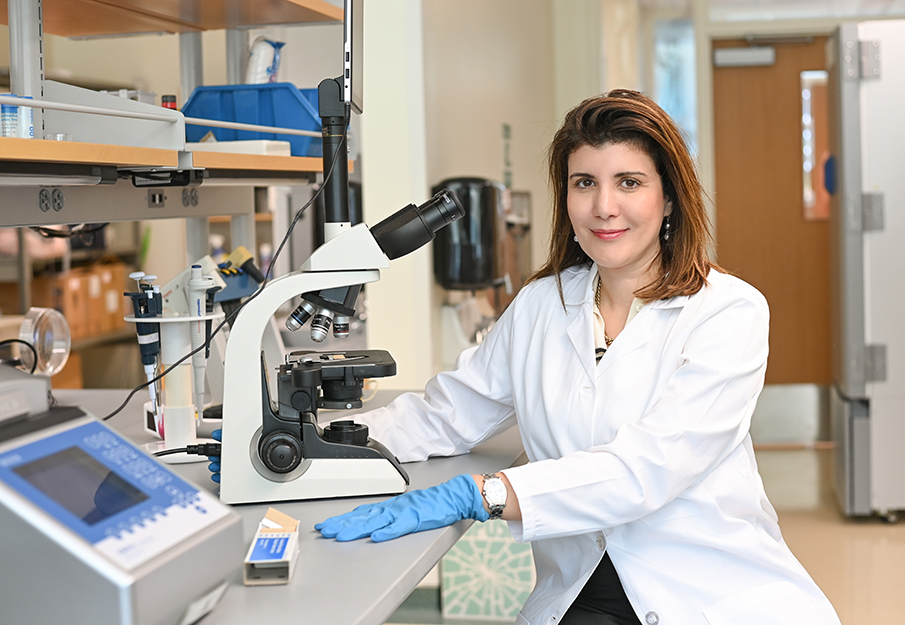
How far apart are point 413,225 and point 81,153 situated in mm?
467

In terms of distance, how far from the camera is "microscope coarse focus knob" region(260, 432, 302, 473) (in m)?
1.29

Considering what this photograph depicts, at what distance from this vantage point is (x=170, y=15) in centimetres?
202

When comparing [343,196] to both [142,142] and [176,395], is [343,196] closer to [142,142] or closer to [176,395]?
[142,142]

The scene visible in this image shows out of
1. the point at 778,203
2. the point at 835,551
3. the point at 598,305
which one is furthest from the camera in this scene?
the point at 778,203

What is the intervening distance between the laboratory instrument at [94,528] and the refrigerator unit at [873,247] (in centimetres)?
332

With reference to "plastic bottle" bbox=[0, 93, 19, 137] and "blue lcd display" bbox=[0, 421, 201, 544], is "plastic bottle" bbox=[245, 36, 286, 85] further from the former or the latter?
"blue lcd display" bbox=[0, 421, 201, 544]

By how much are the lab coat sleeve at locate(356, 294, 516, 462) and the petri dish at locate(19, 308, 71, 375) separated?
68 centimetres

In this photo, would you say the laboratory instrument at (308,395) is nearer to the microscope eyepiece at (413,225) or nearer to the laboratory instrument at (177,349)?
the microscope eyepiece at (413,225)

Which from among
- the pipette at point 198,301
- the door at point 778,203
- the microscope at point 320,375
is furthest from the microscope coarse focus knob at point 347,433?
the door at point 778,203

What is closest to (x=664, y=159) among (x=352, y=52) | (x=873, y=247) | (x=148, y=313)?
(x=352, y=52)

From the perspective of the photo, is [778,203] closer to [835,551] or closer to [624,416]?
[835,551]

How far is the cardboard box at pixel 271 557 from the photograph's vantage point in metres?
1.03

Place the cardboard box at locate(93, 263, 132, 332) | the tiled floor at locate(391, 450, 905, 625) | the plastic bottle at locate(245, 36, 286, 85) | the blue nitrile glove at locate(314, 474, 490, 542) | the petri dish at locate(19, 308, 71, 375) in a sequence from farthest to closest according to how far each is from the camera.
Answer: the cardboard box at locate(93, 263, 132, 332), the tiled floor at locate(391, 450, 905, 625), the plastic bottle at locate(245, 36, 286, 85), the petri dish at locate(19, 308, 71, 375), the blue nitrile glove at locate(314, 474, 490, 542)

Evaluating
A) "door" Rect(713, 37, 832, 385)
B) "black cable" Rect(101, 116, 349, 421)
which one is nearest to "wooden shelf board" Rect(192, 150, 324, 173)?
"black cable" Rect(101, 116, 349, 421)
